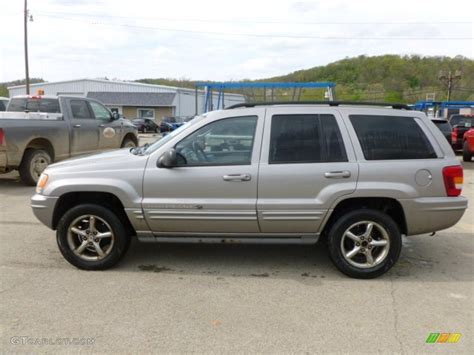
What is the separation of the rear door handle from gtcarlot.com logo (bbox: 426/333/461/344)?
157cm

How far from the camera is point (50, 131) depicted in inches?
367

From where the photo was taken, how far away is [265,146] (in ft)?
14.0

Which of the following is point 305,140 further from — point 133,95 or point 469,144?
point 133,95

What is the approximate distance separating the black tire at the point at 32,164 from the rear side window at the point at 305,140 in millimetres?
6600

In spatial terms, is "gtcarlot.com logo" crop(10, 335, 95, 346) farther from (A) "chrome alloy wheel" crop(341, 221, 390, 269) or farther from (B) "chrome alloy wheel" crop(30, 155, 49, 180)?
(B) "chrome alloy wheel" crop(30, 155, 49, 180)

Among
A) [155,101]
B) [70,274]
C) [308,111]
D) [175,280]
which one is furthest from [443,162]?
[155,101]

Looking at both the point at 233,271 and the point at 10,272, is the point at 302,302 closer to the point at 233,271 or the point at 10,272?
the point at 233,271

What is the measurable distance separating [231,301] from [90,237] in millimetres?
1660

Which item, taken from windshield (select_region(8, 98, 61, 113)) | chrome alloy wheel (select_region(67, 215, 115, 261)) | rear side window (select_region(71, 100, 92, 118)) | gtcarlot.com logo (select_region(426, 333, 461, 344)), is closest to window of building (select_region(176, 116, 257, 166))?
chrome alloy wheel (select_region(67, 215, 115, 261))

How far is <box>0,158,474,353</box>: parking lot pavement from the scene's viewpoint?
10.4 ft

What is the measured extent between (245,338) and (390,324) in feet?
3.85

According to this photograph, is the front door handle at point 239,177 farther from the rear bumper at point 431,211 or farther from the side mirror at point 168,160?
the rear bumper at point 431,211

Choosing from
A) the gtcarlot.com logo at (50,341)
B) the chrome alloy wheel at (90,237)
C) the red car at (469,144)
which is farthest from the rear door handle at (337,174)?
the red car at (469,144)

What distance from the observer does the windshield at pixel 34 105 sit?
400 inches
